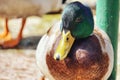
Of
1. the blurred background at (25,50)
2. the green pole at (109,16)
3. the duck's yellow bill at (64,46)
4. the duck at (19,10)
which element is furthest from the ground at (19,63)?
the duck's yellow bill at (64,46)

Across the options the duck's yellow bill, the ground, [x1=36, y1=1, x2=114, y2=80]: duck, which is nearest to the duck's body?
the ground

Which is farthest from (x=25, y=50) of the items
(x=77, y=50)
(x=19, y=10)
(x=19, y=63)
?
(x=77, y=50)

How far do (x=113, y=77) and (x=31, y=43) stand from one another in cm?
222

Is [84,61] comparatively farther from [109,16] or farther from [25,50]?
[25,50]

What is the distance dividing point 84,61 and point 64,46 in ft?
0.53

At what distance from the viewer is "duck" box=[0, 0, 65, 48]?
18.3 ft

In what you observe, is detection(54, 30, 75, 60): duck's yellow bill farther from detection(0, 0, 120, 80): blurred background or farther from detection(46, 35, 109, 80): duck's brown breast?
detection(0, 0, 120, 80): blurred background

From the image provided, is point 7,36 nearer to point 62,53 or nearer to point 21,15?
point 21,15

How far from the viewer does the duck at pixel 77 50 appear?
302cm

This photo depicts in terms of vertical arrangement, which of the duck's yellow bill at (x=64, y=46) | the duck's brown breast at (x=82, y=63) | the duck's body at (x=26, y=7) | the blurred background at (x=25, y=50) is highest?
the duck's yellow bill at (x=64, y=46)

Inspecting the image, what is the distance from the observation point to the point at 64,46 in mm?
2998

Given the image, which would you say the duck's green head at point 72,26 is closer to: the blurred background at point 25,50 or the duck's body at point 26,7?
the blurred background at point 25,50

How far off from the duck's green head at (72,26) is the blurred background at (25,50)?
119 cm

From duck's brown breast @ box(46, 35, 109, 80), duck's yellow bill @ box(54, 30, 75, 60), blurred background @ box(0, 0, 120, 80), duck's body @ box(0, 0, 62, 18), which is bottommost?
blurred background @ box(0, 0, 120, 80)
